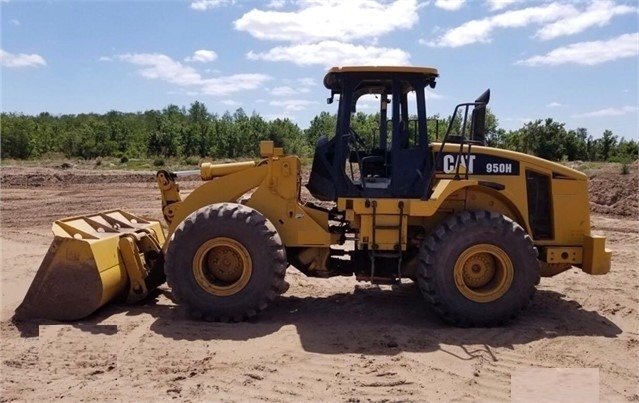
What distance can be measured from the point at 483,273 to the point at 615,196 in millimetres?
12755

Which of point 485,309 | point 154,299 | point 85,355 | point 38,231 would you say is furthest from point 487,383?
point 38,231

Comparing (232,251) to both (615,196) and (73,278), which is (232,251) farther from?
(615,196)

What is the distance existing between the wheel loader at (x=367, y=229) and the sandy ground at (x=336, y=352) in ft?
1.08

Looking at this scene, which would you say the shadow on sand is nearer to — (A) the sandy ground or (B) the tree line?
(A) the sandy ground

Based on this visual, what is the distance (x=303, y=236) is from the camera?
6477 mm

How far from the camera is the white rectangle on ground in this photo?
452 centimetres

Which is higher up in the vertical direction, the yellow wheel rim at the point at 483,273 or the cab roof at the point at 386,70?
the cab roof at the point at 386,70

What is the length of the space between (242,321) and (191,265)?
2.56 ft

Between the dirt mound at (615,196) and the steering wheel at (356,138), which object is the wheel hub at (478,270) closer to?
the steering wheel at (356,138)

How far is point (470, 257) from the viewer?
6.13 meters

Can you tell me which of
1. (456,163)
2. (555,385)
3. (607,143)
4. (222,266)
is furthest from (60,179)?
(607,143)

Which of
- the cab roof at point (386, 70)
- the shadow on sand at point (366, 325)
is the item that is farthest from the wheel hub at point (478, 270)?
the cab roof at point (386, 70)

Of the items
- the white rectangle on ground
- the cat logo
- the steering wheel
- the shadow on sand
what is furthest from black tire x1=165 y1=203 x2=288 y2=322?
the white rectangle on ground

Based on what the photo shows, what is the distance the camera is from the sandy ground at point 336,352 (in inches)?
181
